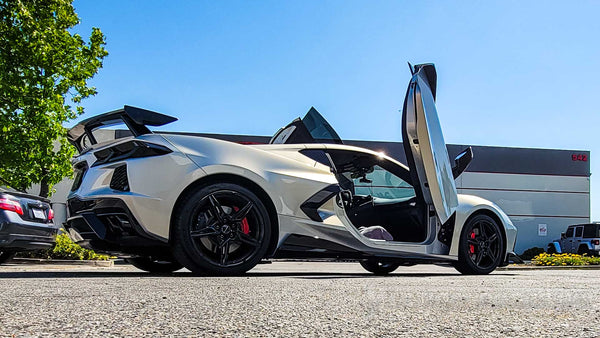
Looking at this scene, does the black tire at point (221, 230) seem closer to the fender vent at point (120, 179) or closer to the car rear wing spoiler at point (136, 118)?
the fender vent at point (120, 179)

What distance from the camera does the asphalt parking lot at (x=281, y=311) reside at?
2.07m

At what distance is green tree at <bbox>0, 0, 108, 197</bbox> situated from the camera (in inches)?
588

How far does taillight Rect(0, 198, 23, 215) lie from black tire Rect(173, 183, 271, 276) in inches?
149

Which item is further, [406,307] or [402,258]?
[402,258]

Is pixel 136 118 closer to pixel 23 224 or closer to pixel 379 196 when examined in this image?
pixel 379 196

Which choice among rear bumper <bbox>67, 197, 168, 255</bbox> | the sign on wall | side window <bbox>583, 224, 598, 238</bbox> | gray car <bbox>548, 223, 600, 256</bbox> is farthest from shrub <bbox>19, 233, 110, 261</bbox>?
the sign on wall

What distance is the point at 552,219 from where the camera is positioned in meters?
28.0

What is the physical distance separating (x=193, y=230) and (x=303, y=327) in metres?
2.74

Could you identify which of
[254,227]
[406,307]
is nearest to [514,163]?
[254,227]

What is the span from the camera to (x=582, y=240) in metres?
22.8

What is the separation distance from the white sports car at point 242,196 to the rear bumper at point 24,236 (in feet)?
7.54

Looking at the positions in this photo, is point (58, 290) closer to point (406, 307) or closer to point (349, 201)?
point (406, 307)

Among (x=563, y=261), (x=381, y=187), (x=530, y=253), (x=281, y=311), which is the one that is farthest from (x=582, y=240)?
(x=281, y=311)

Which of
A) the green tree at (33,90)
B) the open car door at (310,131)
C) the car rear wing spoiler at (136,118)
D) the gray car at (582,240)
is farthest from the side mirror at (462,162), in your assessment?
the gray car at (582,240)
